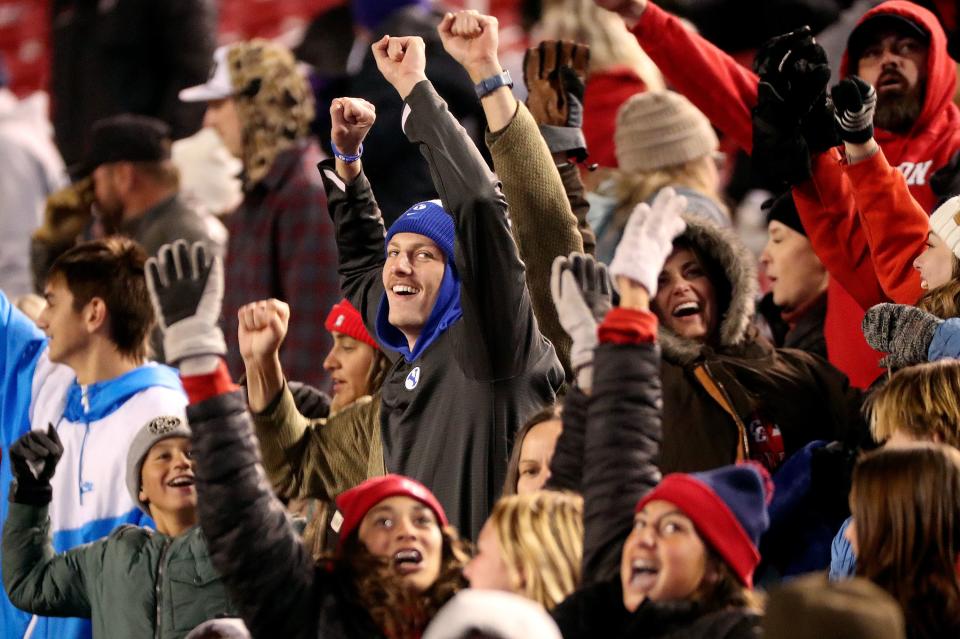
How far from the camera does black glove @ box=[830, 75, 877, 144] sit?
5.59 m

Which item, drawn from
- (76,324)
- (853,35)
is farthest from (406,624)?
(853,35)

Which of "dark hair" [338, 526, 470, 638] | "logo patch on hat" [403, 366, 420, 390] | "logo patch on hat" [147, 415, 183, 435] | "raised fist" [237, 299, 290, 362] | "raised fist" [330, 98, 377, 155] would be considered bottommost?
"dark hair" [338, 526, 470, 638]

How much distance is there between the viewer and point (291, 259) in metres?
7.97

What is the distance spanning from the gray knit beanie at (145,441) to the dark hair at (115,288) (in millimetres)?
675

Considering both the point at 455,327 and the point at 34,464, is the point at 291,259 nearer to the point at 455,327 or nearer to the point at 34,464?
the point at 34,464

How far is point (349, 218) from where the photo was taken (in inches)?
241

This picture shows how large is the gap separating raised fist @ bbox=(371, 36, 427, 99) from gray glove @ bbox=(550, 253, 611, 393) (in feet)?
2.80

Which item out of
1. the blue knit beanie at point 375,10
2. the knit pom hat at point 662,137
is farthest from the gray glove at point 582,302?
the blue knit beanie at point 375,10

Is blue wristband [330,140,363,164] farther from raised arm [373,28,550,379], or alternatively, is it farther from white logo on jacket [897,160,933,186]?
white logo on jacket [897,160,933,186]

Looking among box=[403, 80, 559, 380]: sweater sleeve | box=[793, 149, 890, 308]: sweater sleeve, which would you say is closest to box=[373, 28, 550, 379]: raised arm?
box=[403, 80, 559, 380]: sweater sleeve

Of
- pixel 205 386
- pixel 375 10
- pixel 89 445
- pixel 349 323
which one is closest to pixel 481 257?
pixel 205 386

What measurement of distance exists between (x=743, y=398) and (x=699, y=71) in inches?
54.9

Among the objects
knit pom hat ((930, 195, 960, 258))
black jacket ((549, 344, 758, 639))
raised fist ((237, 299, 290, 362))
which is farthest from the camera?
raised fist ((237, 299, 290, 362))

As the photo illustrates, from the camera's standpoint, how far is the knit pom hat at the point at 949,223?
542cm
